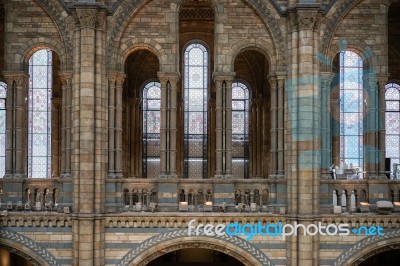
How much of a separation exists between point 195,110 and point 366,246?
33.9 ft

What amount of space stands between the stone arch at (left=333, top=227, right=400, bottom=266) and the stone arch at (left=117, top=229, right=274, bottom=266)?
7.92 feet

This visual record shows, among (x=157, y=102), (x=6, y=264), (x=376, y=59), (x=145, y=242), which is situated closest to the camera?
(x=145, y=242)

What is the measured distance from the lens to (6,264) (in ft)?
78.3

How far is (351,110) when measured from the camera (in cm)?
2433

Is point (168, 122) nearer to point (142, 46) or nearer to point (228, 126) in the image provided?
point (228, 126)

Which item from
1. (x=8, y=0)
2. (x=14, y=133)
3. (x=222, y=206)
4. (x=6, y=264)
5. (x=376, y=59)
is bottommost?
(x=6, y=264)

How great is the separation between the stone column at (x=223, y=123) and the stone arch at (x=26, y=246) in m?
6.16

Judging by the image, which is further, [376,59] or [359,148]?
[359,148]

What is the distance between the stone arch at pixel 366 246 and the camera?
1803 cm

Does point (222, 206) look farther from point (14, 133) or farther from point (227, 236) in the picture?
point (14, 133)

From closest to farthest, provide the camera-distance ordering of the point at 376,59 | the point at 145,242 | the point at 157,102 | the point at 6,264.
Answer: the point at 145,242 < the point at 376,59 < the point at 6,264 < the point at 157,102

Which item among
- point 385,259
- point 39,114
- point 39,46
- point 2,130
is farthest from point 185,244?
point 385,259

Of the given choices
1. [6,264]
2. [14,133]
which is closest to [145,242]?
[14,133]

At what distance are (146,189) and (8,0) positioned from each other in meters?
7.99
